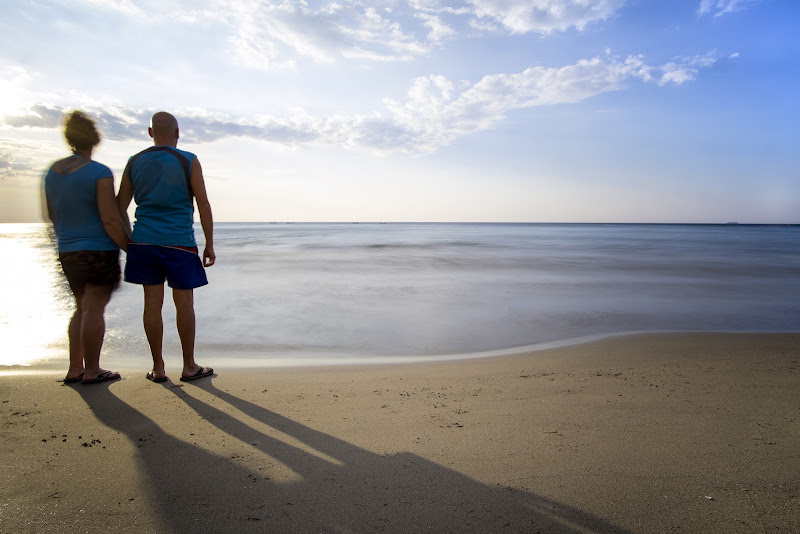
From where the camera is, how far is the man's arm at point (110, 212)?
10.6ft

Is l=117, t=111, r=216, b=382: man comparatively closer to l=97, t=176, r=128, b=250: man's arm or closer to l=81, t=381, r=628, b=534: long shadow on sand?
l=97, t=176, r=128, b=250: man's arm

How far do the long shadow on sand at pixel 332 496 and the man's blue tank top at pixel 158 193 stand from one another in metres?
1.48

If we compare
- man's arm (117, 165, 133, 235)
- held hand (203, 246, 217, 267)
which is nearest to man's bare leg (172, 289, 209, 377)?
held hand (203, 246, 217, 267)

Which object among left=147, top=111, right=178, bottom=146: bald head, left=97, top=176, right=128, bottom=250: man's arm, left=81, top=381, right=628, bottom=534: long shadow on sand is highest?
left=147, top=111, right=178, bottom=146: bald head

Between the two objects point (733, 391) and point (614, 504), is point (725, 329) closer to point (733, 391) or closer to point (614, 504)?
point (733, 391)

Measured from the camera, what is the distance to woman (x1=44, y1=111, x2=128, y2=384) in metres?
3.21

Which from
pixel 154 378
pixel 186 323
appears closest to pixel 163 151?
pixel 186 323

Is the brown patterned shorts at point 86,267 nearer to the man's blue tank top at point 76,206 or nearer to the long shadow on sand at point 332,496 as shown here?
the man's blue tank top at point 76,206

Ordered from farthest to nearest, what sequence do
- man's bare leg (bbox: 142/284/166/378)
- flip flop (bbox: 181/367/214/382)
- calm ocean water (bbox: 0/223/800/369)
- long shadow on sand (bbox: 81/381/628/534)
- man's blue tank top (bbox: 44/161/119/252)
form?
calm ocean water (bbox: 0/223/800/369), flip flop (bbox: 181/367/214/382), man's bare leg (bbox: 142/284/166/378), man's blue tank top (bbox: 44/161/119/252), long shadow on sand (bbox: 81/381/628/534)

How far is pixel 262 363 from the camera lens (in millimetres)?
Answer: 4328

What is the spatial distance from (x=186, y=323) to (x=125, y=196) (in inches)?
41.0

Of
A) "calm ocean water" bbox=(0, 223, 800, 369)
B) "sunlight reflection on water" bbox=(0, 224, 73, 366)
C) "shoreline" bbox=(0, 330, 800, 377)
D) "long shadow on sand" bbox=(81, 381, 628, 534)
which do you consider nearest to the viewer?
"long shadow on sand" bbox=(81, 381, 628, 534)

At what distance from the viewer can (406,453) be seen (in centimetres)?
225

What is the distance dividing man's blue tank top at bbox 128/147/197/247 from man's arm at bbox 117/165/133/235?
0.05 m
